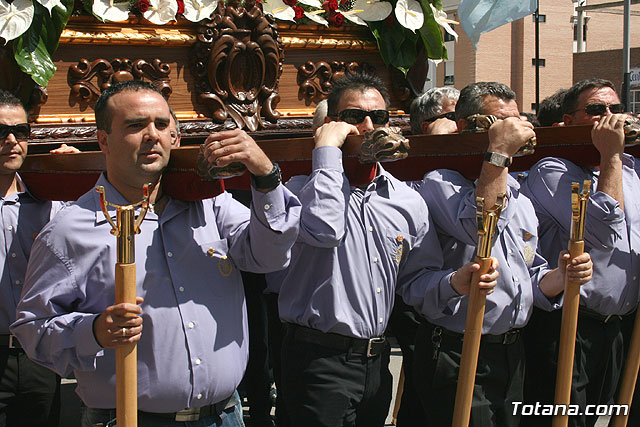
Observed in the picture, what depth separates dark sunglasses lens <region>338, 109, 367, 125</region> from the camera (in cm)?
334

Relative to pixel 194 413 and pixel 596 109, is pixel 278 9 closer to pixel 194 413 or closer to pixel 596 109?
pixel 596 109

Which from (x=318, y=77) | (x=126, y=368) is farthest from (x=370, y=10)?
(x=126, y=368)

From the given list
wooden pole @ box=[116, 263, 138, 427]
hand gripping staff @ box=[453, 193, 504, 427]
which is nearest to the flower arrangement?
wooden pole @ box=[116, 263, 138, 427]

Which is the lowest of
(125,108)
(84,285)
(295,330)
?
(295,330)

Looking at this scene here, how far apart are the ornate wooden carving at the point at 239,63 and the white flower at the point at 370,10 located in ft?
1.58

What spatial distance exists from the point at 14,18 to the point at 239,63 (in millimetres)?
1128

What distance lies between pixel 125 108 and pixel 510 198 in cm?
164

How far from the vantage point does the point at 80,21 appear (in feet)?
11.9

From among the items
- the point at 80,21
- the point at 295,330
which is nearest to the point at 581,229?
the point at 295,330

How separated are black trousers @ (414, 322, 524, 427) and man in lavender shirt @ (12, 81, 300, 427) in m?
1.08

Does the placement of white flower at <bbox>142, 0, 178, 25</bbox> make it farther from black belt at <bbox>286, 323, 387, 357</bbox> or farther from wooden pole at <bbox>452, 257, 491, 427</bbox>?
wooden pole at <bbox>452, 257, 491, 427</bbox>

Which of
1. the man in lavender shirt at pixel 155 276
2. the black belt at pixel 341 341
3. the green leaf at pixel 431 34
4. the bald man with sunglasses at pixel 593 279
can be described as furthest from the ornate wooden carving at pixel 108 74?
the bald man with sunglasses at pixel 593 279

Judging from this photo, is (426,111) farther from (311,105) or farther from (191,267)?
(191,267)

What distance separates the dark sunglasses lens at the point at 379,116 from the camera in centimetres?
335
